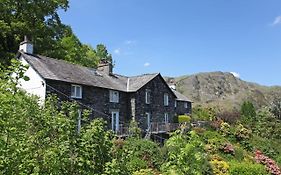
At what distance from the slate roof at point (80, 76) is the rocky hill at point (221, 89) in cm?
5629

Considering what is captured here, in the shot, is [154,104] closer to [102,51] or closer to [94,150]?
[94,150]

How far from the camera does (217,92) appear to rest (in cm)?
9912

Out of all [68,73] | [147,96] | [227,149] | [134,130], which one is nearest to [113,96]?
[134,130]

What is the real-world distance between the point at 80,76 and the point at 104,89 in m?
2.62

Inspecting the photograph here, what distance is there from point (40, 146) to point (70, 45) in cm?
3775

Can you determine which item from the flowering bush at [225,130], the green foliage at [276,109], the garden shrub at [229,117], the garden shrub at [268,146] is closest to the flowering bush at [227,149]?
the garden shrub at [268,146]

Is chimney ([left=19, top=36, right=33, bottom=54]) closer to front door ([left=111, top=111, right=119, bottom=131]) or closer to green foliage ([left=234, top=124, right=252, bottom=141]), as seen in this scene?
front door ([left=111, top=111, right=119, bottom=131])

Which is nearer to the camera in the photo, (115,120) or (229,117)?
(115,120)

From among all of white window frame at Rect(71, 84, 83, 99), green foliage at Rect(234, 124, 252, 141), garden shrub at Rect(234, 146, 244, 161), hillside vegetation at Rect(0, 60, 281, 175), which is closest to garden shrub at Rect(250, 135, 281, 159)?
green foliage at Rect(234, 124, 252, 141)

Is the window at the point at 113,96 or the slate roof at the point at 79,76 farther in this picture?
the window at the point at 113,96

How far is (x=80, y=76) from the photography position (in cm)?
3009

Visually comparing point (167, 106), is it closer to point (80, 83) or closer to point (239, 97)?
point (80, 83)

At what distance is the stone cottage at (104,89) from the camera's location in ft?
87.4

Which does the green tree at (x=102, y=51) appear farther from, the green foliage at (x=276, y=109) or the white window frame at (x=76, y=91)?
the white window frame at (x=76, y=91)
